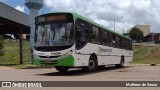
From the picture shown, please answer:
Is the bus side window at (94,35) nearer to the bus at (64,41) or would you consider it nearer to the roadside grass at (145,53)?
the bus at (64,41)

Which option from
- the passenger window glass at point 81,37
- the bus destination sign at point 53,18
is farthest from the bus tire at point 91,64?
the bus destination sign at point 53,18

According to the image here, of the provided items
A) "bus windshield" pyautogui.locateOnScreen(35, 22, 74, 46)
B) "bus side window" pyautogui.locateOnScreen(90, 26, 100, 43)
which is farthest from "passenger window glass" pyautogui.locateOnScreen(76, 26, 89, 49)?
"bus side window" pyautogui.locateOnScreen(90, 26, 100, 43)

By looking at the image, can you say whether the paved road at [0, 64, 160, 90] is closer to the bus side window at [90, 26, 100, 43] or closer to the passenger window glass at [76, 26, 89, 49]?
the passenger window glass at [76, 26, 89, 49]

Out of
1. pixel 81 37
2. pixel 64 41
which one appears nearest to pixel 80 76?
pixel 64 41

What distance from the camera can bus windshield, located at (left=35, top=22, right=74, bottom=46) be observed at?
763 inches

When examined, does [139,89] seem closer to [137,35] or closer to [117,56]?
[117,56]

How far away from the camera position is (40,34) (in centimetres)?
2014

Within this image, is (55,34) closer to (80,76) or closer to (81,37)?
(81,37)

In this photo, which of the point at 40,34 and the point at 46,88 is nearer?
the point at 46,88

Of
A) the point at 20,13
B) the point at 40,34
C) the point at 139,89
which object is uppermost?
the point at 20,13

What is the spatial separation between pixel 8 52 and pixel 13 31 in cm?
2683

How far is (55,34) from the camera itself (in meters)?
19.5

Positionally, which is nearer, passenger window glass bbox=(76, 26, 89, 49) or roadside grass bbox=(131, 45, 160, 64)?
passenger window glass bbox=(76, 26, 89, 49)

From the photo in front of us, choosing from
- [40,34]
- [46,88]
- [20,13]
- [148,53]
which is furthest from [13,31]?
[46,88]
